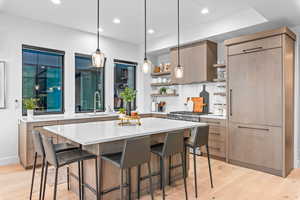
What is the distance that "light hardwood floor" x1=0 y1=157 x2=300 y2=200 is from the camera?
8.59 ft

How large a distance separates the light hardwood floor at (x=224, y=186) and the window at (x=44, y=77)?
1.41 meters

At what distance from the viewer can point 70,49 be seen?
15.0 ft

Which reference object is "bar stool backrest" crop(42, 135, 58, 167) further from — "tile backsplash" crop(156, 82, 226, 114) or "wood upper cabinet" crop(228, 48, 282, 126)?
"tile backsplash" crop(156, 82, 226, 114)

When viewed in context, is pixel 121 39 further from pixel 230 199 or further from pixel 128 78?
pixel 230 199

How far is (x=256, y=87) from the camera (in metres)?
3.50

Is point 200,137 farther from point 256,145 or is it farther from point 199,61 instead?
point 199,61

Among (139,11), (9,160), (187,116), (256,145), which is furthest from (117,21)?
(256,145)

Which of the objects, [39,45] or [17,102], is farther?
[39,45]

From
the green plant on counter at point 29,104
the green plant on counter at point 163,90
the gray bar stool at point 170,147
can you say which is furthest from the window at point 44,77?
the gray bar stool at point 170,147

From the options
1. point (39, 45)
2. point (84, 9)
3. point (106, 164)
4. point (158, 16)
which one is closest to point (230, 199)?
point (106, 164)

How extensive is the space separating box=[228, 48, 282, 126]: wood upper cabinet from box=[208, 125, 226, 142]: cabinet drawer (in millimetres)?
314

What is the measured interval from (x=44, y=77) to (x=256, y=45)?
13.9ft

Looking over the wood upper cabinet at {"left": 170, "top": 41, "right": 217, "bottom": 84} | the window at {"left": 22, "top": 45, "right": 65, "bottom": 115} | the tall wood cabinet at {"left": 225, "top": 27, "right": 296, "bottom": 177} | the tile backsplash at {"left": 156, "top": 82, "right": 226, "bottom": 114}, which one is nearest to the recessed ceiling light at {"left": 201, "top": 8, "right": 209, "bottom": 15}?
the tall wood cabinet at {"left": 225, "top": 27, "right": 296, "bottom": 177}

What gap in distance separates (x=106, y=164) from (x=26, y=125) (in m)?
2.05
